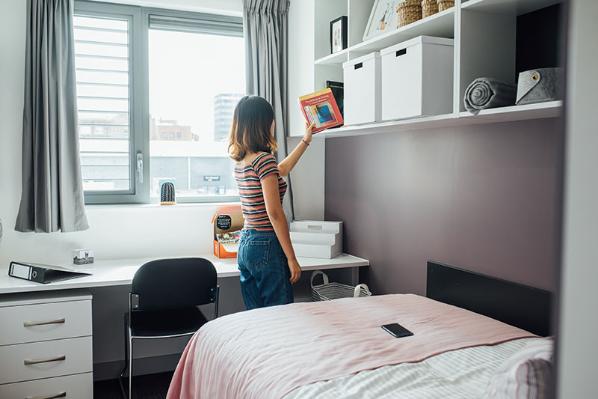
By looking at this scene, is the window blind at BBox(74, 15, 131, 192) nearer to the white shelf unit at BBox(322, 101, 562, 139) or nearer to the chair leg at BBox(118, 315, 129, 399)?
the chair leg at BBox(118, 315, 129, 399)

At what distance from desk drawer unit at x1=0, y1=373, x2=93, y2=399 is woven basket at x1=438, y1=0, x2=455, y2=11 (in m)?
2.31

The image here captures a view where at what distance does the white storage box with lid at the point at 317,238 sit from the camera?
3.25 meters

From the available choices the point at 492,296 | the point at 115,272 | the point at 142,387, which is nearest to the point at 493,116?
the point at 492,296

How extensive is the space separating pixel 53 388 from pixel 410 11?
2.39 metres

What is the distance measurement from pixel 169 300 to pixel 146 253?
0.67 meters

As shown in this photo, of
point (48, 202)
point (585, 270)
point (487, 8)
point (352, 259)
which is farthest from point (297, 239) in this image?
point (585, 270)

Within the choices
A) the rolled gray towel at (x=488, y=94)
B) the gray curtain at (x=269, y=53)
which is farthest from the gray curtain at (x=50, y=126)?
the rolled gray towel at (x=488, y=94)

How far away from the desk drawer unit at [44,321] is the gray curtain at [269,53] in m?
1.54

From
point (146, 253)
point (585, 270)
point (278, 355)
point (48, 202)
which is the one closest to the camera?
point (585, 270)

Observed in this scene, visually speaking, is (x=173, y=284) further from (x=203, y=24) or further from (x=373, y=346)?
(x=203, y=24)

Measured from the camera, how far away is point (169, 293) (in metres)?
2.66

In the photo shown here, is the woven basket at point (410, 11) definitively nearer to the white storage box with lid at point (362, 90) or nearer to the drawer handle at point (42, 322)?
the white storage box with lid at point (362, 90)

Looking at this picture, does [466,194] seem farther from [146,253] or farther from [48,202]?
[48,202]

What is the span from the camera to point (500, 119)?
6.93ft
